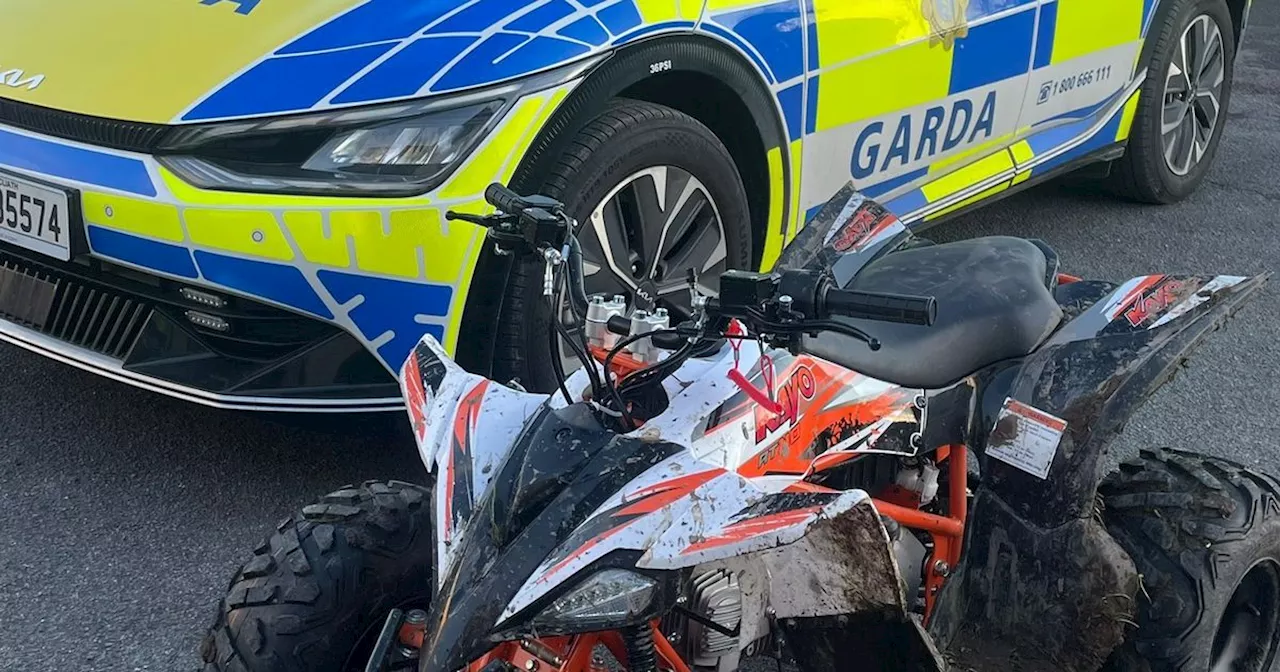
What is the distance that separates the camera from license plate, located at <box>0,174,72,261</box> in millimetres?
2967

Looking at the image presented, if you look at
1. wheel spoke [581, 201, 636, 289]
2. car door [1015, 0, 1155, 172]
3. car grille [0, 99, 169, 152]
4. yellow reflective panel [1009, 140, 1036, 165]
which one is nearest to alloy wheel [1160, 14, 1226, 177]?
car door [1015, 0, 1155, 172]

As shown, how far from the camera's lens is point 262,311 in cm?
296

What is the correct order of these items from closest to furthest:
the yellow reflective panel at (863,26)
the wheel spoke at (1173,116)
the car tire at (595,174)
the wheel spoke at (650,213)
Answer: the car tire at (595,174) → the wheel spoke at (650,213) → the yellow reflective panel at (863,26) → the wheel spoke at (1173,116)

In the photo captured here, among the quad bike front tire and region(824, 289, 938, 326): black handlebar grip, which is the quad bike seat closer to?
region(824, 289, 938, 326): black handlebar grip

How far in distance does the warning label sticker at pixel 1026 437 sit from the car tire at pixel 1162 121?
11.1ft

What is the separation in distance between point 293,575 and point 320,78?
1.21 m

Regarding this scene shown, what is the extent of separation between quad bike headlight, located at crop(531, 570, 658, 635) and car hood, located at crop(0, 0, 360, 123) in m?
1.72

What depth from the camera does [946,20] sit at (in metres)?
4.04

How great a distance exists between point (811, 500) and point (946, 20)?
106 inches

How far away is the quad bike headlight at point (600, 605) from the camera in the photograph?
5.48 feet

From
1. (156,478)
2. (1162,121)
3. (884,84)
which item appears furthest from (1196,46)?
(156,478)

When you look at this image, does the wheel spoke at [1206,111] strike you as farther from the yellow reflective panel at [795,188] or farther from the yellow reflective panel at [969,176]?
the yellow reflective panel at [795,188]

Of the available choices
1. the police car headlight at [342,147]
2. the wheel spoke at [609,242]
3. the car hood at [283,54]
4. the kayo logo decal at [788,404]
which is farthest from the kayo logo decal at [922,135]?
the kayo logo decal at [788,404]

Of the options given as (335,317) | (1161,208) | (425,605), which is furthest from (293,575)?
(1161,208)
